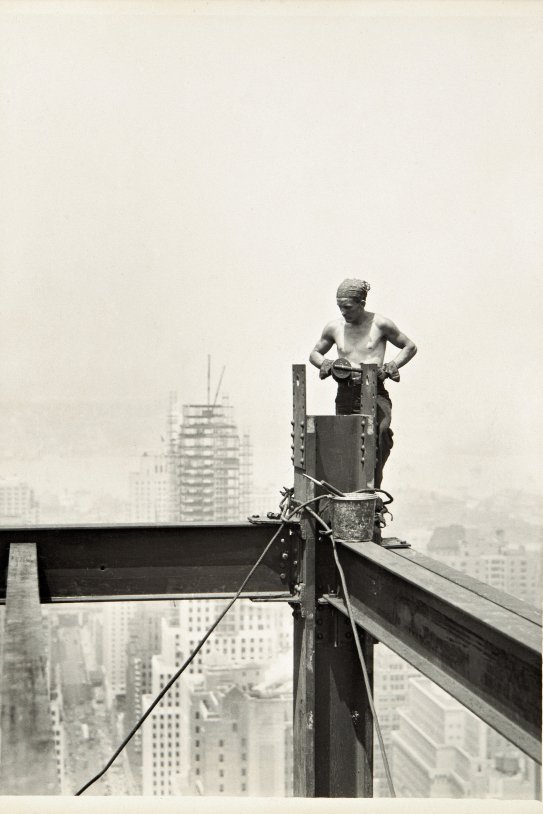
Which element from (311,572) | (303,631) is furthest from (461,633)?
(303,631)

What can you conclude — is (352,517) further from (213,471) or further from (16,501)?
(16,501)

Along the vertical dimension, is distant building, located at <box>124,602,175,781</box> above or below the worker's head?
below

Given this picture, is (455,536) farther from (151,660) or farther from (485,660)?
(485,660)

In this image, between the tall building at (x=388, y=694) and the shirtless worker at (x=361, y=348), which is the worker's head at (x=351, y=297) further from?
the tall building at (x=388, y=694)

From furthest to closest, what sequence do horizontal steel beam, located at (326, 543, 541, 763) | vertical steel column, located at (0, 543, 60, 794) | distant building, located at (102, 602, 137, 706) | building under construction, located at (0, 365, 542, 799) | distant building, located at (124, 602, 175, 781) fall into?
distant building, located at (102, 602, 137, 706) → distant building, located at (124, 602, 175, 781) → building under construction, located at (0, 365, 542, 799) → horizontal steel beam, located at (326, 543, 541, 763) → vertical steel column, located at (0, 543, 60, 794)

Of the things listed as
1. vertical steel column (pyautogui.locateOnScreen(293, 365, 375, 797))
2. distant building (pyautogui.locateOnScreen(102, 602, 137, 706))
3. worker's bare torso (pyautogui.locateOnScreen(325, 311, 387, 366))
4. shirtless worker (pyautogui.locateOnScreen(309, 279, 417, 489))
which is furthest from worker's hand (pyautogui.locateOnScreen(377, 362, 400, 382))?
distant building (pyautogui.locateOnScreen(102, 602, 137, 706))

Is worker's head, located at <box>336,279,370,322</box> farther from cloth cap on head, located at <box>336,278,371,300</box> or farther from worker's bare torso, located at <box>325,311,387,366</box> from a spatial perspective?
worker's bare torso, located at <box>325,311,387,366</box>

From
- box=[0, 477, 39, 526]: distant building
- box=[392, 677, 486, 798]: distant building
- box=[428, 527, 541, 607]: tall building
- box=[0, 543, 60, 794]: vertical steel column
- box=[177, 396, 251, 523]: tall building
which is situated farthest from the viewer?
box=[0, 477, 39, 526]: distant building

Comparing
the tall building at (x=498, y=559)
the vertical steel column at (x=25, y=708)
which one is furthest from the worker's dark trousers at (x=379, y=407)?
the vertical steel column at (x=25, y=708)

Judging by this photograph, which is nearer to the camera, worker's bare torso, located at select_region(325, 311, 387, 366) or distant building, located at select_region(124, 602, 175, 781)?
worker's bare torso, located at select_region(325, 311, 387, 366)

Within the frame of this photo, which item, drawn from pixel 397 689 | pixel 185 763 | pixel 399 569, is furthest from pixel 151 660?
pixel 399 569
